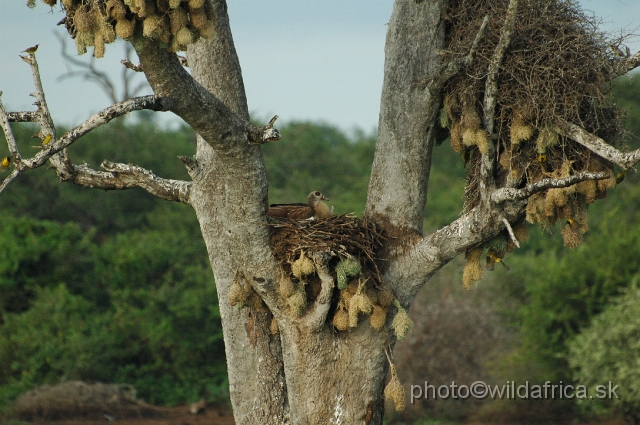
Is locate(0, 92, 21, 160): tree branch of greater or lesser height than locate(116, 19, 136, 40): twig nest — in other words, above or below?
below

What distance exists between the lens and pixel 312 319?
594cm

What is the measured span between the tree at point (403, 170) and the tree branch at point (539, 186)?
11 millimetres

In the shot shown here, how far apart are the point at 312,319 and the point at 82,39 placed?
2718 mm

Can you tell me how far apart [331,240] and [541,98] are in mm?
1919

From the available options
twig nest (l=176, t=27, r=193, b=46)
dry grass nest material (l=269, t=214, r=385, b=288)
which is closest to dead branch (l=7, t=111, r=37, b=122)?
twig nest (l=176, t=27, r=193, b=46)

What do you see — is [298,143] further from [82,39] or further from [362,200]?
[82,39]

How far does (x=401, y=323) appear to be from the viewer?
595 centimetres

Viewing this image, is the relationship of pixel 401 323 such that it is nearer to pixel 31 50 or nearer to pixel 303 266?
pixel 303 266

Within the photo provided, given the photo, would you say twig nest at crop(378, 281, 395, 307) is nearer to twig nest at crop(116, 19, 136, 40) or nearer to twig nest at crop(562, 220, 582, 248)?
twig nest at crop(562, 220, 582, 248)

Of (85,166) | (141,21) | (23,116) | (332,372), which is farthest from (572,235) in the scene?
(23,116)

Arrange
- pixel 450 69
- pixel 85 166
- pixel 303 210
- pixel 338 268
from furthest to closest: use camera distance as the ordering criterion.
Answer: pixel 303 210, pixel 85 166, pixel 450 69, pixel 338 268

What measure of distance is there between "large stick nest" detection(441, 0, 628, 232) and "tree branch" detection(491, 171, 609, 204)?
221mm

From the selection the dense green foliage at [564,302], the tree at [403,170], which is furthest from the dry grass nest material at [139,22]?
the dense green foliage at [564,302]

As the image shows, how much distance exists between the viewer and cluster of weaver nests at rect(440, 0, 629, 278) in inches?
223
